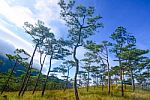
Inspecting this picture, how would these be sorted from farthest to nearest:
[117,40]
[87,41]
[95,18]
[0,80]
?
[0,80] < [117,40] < [87,41] < [95,18]

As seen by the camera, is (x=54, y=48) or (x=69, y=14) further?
(x=54, y=48)

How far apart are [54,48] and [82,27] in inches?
719

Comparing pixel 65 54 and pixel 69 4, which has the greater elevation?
pixel 69 4

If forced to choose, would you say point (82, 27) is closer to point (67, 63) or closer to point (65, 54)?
point (65, 54)

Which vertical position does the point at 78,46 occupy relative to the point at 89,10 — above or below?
below

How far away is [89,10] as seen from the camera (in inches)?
1032

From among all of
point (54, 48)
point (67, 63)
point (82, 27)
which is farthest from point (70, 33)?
point (67, 63)

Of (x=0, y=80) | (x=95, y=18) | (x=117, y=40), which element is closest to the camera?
(x=95, y=18)

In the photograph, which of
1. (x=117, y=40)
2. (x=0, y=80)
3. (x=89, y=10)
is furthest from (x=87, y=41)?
(x=0, y=80)

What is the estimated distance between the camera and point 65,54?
43.8 meters

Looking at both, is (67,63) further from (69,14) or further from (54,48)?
(69,14)

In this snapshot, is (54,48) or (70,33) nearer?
(70,33)

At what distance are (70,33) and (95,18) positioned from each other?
3.64 metres

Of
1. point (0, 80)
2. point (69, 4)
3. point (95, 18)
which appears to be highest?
point (69, 4)
